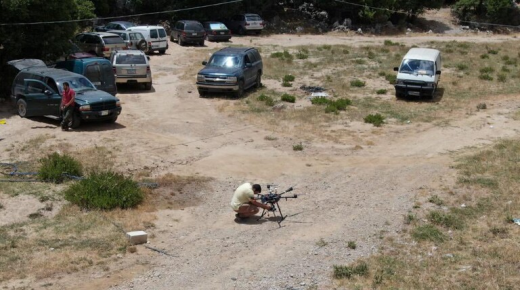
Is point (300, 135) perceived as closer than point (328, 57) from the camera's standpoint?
Yes

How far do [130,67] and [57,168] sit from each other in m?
12.1

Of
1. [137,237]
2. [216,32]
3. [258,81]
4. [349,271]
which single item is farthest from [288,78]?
[349,271]

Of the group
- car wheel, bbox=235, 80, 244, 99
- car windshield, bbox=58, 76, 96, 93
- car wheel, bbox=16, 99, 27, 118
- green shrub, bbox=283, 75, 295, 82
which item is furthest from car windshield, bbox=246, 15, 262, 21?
car wheel, bbox=16, 99, 27, 118

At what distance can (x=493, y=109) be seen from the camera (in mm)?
26297

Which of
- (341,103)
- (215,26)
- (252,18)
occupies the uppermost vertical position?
(252,18)

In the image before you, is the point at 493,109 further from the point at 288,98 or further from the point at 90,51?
the point at 90,51

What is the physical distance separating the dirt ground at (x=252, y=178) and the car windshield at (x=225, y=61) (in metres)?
1.65

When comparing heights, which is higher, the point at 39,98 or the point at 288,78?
the point at 39,98

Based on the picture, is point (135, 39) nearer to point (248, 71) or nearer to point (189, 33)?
point (189, 33)

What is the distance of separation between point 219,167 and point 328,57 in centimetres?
2169

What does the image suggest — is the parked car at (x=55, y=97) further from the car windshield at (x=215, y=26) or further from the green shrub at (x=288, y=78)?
the car windshield at (x=215, y=26)

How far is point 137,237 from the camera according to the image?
12602 millimetres

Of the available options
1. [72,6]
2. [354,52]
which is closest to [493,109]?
[354,52]

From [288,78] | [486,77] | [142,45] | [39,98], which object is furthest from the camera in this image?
[142,45]
